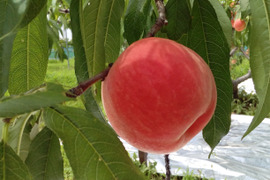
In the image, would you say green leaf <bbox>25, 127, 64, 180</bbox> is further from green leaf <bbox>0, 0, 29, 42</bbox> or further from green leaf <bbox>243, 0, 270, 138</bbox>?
green leaf <bbox>243, 0, 270, 138</bbox>

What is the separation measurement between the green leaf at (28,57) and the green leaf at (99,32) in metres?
0.10

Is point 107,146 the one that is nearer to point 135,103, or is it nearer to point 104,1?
point 135,103

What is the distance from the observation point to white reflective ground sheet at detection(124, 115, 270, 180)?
2789 millimetres

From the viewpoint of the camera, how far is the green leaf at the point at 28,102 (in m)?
0.36

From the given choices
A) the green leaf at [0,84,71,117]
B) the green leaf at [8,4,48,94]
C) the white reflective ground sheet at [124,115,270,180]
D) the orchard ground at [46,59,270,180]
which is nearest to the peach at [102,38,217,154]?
the green leaf at [0,84,71,117]

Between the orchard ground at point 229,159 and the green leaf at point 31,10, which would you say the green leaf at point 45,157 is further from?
the orchard ground at point 229,159

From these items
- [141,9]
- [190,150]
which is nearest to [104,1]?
[141,9]

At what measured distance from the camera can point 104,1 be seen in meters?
0.70

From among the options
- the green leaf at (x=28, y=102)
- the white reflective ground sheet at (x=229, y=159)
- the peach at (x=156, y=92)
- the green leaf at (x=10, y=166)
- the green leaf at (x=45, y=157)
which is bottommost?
the white reflective ground sheet at (x=229, y=159)

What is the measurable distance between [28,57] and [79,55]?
14 cm

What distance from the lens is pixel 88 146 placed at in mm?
485

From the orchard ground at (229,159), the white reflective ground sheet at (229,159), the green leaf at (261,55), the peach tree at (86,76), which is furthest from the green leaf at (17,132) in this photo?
the white reflective ground sheet at (229,159)

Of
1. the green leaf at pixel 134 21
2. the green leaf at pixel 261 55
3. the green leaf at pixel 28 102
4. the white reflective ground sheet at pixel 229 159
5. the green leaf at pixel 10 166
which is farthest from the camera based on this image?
the white reflective ground sheet at pixel 229 159

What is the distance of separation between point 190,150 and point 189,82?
3.01 m
